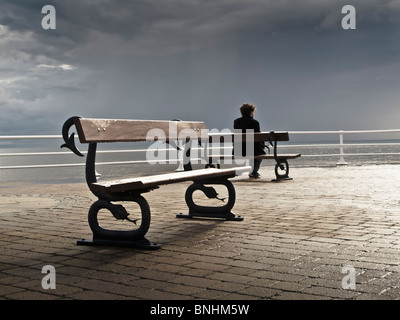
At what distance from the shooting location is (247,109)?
12422mm

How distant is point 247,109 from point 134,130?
7.01 meters

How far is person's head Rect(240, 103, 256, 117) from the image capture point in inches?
489

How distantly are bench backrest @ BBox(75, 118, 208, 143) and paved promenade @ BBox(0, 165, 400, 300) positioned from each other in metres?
1.01

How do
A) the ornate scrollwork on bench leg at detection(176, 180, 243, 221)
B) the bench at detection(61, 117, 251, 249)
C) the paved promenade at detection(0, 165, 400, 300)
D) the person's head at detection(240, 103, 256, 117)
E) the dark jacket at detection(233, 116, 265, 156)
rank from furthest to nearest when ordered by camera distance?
the person's head at detection(240, 103, 256, 117) < the dark jacket at detection(233, 116, 265, 156) < the ornate scrollwork on bench leg at detection(176, 180, 243, 221) < the bench at detection(61, 117, 251, 249) < the paved promenade at detection(0, 165, 400, 300)

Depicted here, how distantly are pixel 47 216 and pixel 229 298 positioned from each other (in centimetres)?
416

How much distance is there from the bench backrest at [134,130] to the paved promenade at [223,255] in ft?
3.31

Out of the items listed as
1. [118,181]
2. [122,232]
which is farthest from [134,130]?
[122,232]

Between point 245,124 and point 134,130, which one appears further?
point 245,124

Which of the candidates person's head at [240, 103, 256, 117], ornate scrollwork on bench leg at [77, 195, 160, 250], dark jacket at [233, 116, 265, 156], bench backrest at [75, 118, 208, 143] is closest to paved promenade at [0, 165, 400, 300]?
ornate scrollwork on bench leg at [77, 195, 160, 250]

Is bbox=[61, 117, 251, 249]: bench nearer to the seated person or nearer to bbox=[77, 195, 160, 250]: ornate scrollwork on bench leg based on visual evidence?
bbox=[77, 195, 160, 250]: ornate scrollwork on bench leg

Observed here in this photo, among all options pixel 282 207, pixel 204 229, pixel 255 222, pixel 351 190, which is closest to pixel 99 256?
pixel 204 229

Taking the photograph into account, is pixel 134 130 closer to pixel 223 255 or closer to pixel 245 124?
pixel 223 255

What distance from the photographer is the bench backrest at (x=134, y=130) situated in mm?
4945

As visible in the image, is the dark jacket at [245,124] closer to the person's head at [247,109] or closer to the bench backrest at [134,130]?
the person's head at [247,109]
